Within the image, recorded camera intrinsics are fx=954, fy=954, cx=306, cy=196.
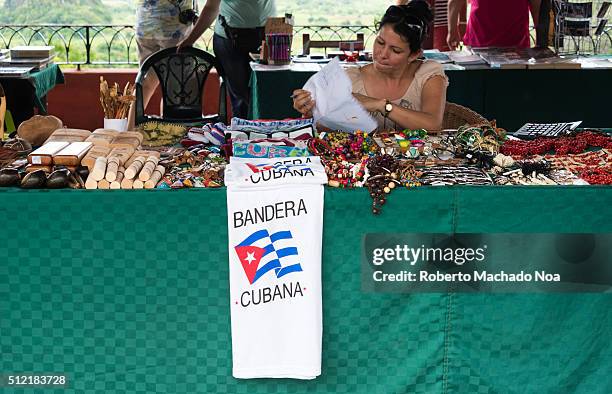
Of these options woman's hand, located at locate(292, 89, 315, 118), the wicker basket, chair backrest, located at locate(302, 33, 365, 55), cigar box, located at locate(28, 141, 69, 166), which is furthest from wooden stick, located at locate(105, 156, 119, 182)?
chair backrest, located at locate(302, 33, 365, 55)

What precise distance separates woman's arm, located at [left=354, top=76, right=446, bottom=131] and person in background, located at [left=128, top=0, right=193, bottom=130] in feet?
8.35

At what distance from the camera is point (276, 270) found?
2613 mm

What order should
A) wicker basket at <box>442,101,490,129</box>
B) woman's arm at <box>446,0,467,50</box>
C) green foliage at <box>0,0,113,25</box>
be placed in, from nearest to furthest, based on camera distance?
wicker basket at <box>442,101,490,129</box>
woman's arm at <box>446,0,467,50</box>
green foliage at <box>0,0,113,25</box>

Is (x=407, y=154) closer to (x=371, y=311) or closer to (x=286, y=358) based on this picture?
(x=371, y=311)

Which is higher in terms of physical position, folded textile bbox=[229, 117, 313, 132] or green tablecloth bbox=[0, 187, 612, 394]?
folded textile bbox=[229, 117, 313, 132]

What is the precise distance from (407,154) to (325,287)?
556 millimetres

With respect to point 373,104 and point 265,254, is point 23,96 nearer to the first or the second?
point 373,104

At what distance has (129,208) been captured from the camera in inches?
103

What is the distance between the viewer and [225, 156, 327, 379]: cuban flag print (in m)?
2.60

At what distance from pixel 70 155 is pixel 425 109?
1.52 metres

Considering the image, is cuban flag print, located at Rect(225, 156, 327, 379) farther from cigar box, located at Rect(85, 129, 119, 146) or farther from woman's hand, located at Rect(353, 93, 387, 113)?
woman's hand, located at Rect(353, 93, 387, 113)

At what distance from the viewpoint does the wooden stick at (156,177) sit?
8.57ft

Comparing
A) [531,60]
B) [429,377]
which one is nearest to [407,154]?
[429,377]

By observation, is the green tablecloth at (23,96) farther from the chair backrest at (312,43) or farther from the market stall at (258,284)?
the market stall at (258,284)
